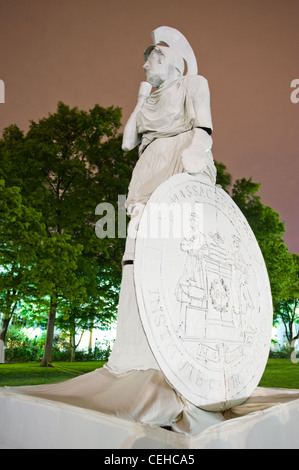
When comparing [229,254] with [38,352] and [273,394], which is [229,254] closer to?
[273,394]

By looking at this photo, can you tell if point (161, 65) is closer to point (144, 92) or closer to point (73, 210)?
point (144, 92)

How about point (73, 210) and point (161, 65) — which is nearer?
point (161, 65)

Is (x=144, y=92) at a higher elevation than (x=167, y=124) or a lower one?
higher

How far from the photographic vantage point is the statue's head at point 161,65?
12.5 ft

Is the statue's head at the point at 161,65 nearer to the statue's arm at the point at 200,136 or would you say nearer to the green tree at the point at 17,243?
the statue's arm at the point at 200,136

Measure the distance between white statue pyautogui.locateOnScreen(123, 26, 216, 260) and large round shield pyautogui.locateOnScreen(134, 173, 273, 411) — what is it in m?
0.43

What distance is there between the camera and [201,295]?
2.72m

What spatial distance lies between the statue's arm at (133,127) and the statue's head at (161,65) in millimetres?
99

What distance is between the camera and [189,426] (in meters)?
2.31

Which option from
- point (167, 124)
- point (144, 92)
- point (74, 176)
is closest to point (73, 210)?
point (74, 176)

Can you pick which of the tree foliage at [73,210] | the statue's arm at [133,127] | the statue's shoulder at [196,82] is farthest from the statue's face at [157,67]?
the tree foliage at [73,210]

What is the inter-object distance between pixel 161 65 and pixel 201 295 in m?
2.55

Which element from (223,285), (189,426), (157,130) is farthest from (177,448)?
(157,130)

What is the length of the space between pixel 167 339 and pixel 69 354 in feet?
73.9
